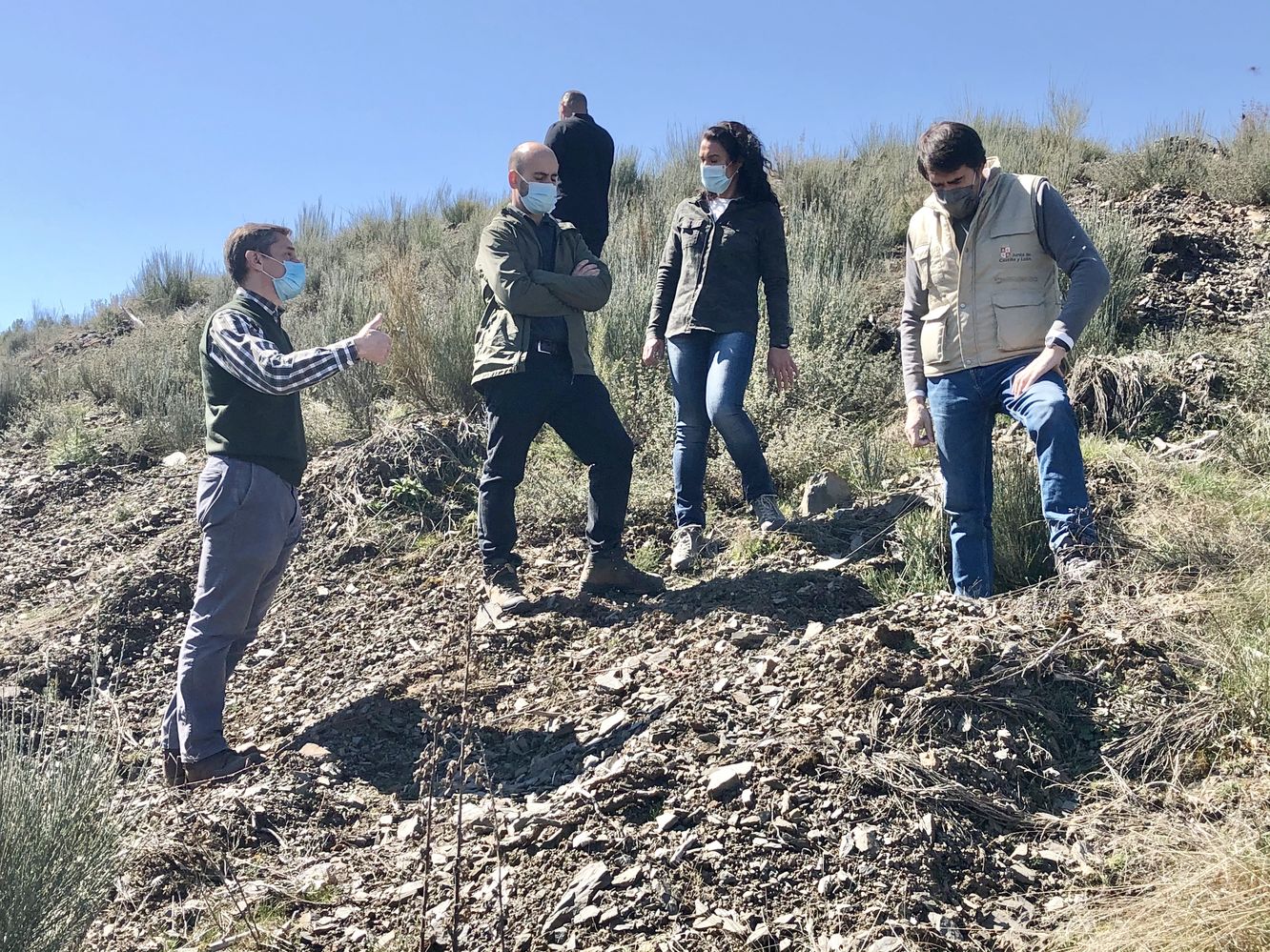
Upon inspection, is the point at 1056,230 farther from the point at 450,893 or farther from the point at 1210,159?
the point at 1210,159

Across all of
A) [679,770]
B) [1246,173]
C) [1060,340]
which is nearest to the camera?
[679,770]

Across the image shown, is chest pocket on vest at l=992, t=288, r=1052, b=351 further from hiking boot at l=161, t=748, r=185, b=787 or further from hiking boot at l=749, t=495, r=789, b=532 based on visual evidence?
hiking boot at l=161, t=748, r=185, b=787

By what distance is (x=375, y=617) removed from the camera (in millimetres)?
5320

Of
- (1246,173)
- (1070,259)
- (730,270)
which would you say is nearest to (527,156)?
(730,270)

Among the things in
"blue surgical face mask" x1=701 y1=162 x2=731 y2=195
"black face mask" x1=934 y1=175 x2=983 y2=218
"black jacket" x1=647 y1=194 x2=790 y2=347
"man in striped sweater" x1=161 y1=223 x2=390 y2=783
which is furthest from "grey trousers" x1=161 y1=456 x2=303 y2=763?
"black face mask" x1=934 y1=175 x2=983 y2=218

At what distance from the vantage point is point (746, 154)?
15.8ft

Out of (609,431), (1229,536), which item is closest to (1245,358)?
(1229,536)

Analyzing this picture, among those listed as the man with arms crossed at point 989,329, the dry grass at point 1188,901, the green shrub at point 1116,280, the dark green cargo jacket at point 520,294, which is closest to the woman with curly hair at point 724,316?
the dark green cargo jacket at point 520,294

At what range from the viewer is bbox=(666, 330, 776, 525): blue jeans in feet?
15.7

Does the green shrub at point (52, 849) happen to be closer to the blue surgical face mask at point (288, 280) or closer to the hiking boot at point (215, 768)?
the hiking boot at point (215, 768)

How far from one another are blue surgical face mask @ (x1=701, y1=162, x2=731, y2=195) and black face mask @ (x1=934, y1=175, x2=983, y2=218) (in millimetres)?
1271

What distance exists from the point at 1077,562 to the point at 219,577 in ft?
10.0

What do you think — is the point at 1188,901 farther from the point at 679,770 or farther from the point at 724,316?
the point at 724,316

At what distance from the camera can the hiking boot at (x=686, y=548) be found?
4902mm
